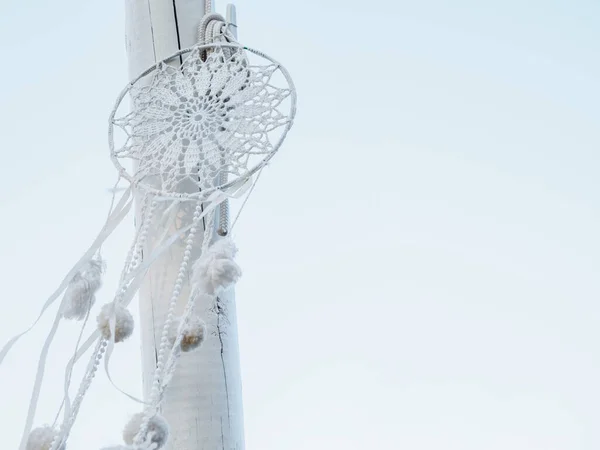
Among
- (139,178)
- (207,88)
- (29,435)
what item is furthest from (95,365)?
(207,88)

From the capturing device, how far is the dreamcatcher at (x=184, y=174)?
0.80m

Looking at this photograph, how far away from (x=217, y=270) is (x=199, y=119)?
0.25m

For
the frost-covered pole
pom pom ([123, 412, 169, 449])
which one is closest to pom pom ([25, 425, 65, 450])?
pom pom ([123, 412, 169, 449])

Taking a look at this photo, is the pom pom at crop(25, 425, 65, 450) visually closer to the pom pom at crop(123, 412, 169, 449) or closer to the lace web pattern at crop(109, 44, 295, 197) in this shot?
the pom pom at crop(123, 412, 169, 449)

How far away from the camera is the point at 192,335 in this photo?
0.82 metres

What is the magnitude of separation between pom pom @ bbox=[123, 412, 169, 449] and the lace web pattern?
0.28m

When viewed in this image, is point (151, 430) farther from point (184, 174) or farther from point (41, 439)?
point (184, 174)

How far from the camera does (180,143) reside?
97 cm

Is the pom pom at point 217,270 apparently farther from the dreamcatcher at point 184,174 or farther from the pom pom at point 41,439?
the pom pom at point 41,439

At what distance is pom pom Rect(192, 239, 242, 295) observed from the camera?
807 millimetres

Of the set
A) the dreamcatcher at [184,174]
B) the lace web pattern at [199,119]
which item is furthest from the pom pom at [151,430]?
the lace web pattern at [199,119]

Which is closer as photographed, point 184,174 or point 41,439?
point 41,439

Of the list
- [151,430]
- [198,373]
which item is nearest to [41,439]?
[151,430]

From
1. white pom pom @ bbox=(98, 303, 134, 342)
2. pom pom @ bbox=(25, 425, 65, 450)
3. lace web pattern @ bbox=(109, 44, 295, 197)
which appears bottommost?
pom pom @ bbox=(25, 425, 65, 450)
